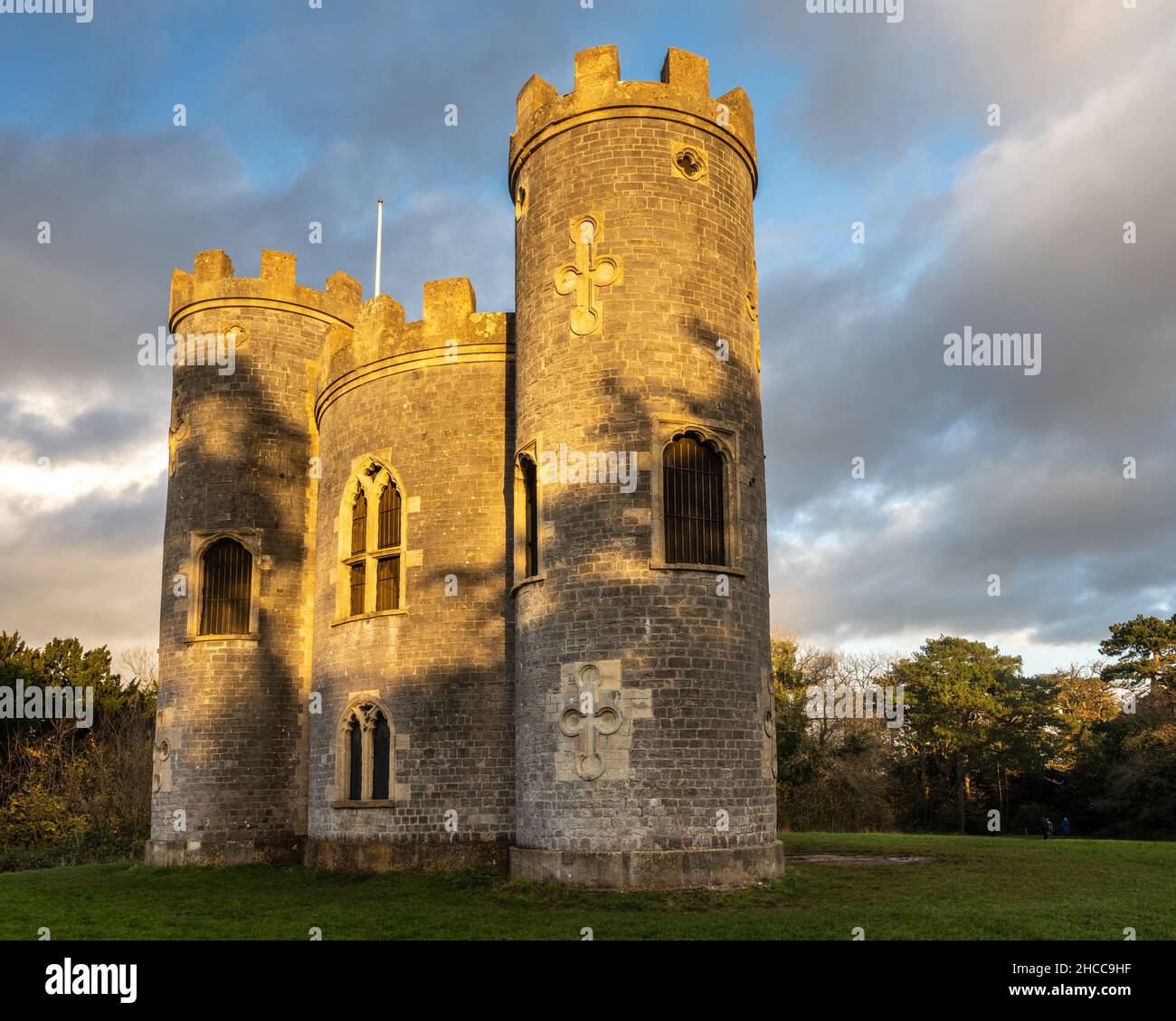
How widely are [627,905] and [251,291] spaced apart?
17217mm

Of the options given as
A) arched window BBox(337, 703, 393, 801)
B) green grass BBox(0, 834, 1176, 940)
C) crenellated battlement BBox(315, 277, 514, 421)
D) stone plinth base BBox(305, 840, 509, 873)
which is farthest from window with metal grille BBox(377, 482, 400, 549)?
green grass BBox(0, 834, 1176, 940)

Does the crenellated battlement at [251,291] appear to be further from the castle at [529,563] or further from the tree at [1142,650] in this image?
the tree at [1142,650]

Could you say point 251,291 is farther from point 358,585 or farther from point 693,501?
point 693,501

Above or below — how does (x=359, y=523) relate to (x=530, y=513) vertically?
above

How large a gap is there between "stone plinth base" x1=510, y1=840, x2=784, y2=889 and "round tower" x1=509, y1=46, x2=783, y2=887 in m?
0.03

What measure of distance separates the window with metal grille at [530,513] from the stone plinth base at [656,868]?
4736 mm

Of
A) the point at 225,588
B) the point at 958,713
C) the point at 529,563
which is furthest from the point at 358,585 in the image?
the point at 958,713

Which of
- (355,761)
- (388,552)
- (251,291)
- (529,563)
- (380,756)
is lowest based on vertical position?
(355,761)

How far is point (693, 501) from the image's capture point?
1666 cm

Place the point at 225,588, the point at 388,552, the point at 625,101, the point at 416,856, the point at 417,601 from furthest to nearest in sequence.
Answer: the point at 225,588, the point at 388,552, the point at 417,601, the point at 416,856, the point at 625,101

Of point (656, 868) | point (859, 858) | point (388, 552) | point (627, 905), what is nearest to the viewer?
point (627, 905)

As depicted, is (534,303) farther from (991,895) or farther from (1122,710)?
(1122,710)

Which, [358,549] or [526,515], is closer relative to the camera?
[526,515]

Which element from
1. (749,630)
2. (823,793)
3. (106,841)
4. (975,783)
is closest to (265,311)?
(749,630)
